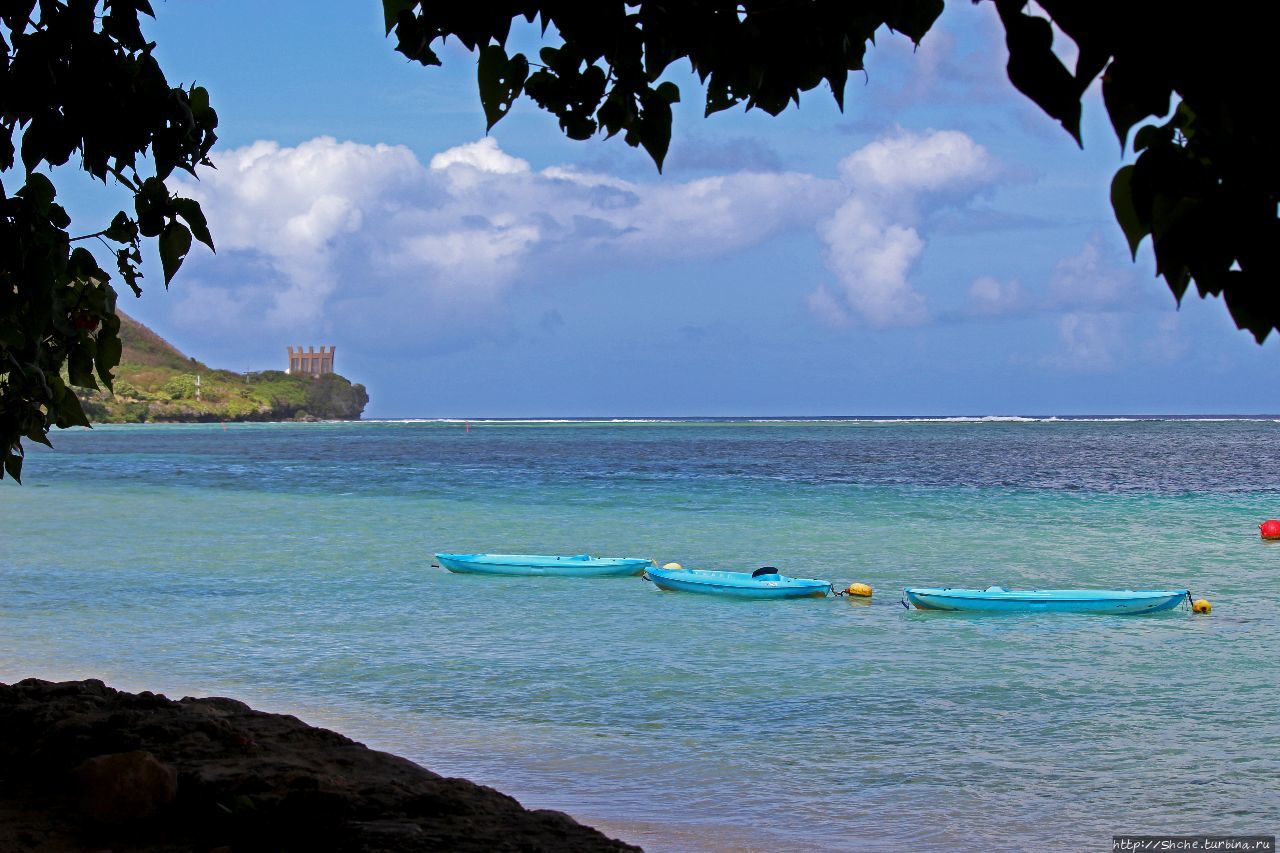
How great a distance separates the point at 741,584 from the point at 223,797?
15920mm

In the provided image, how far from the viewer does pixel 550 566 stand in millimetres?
23312

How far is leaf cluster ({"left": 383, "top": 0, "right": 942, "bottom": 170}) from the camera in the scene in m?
2.36

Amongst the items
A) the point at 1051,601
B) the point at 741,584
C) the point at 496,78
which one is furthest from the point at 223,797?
the point at 1051,601

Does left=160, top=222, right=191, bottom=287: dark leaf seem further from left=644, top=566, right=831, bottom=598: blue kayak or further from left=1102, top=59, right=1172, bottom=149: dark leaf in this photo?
left=644, top=566, right=831, bottom=598: blue kayak

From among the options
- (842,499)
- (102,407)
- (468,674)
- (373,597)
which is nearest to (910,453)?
(842,499)

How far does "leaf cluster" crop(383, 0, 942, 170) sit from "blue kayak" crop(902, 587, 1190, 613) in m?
16.6

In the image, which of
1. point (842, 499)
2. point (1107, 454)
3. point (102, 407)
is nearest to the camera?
point (842, 499)

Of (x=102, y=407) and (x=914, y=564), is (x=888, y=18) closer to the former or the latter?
(x=914, y=564)

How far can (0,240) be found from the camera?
3.73 metres

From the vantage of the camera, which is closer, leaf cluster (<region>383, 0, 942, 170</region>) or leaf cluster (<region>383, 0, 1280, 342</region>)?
leaf cluster (<region>383, 0, 1280, 342</region>)

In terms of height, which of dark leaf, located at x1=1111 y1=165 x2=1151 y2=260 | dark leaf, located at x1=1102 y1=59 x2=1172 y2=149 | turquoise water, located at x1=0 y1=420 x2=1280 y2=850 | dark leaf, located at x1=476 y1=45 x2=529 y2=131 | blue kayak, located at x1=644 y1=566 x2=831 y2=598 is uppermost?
dark leaf, located at x1=476 y1=45 x2=529 y2=131

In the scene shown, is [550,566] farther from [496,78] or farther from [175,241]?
[496,78]

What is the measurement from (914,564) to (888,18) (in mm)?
23265

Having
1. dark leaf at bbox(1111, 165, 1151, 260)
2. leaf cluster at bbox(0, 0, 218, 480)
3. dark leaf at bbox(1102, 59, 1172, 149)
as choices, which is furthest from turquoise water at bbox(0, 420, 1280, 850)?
dark leaf at bbox(1102, 59, 1172, 149)
